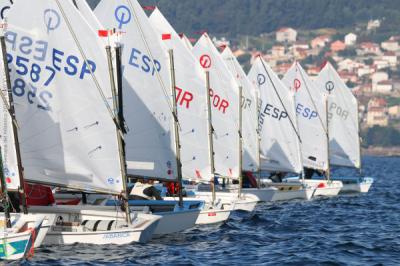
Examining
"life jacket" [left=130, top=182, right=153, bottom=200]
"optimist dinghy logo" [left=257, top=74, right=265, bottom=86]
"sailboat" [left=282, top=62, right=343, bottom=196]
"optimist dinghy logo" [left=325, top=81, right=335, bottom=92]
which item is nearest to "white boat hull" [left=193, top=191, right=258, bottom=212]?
"life jacket" [left=130, top=182, right=153, bottom=200]

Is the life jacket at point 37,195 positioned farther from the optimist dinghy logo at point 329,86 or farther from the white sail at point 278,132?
the optimist dinghy logo at point 329,86

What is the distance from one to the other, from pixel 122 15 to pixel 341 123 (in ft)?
111

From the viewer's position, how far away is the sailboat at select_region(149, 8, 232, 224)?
155ft

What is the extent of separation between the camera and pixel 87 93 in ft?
120

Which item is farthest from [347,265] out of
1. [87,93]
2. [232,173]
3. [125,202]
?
[232,173]

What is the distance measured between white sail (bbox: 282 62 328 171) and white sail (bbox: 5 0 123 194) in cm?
3599

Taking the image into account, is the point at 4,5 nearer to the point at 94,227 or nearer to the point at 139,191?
the point at 94,227

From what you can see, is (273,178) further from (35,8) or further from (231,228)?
(35,8)

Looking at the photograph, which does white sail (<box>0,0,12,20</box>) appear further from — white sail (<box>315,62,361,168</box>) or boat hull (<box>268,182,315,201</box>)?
white sail (<box>315,62,361,168</box>)

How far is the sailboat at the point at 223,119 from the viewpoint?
166ft

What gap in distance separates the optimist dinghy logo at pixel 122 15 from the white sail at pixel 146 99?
0.04 metres

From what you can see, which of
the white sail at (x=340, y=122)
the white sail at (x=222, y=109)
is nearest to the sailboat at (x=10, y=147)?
the white sail at (x=222, y=109)

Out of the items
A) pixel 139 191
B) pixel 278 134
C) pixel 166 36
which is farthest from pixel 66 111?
pixel 278 134

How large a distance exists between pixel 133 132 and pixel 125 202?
23.4 feet
